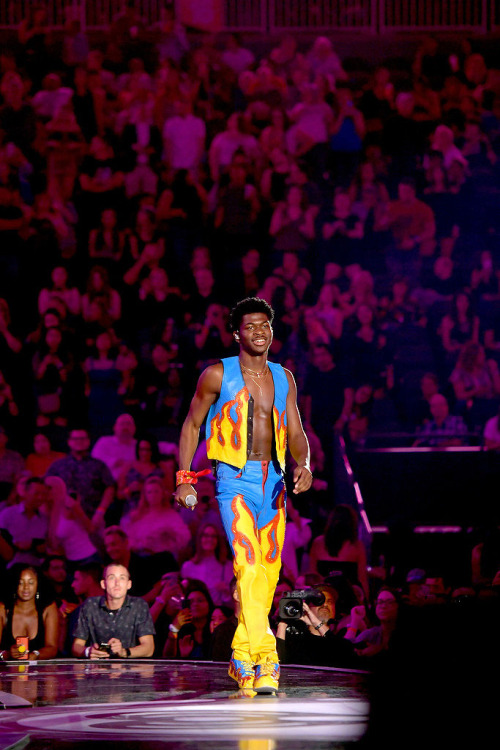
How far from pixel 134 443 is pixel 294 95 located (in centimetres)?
523

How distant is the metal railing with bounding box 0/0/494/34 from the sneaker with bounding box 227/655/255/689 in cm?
1093

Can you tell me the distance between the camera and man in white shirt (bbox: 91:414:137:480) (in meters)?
9.65

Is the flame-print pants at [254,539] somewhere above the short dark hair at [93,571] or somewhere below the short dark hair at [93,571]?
above

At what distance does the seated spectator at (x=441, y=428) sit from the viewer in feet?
31.7

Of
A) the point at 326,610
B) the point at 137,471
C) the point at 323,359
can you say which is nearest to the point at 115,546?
the point at 137,471

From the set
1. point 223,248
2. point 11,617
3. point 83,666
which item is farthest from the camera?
point 223,248

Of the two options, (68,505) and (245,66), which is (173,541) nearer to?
(68,505)

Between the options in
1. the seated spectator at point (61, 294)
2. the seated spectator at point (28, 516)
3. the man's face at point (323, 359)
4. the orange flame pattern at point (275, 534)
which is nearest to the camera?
the orange flame pattern at point (275, 534)

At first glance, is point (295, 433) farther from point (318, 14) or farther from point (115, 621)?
point (318, 14)

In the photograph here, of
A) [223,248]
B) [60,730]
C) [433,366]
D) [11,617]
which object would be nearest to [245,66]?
[223,248]

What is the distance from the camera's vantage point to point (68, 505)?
896cm

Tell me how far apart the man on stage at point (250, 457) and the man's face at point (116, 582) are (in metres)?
1.75

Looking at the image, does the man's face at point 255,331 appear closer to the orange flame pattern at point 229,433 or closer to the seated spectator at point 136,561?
the orange flame pattern at point 229,433

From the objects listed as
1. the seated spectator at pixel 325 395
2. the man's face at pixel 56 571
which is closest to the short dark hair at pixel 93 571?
the man's face at pixel 56 571
